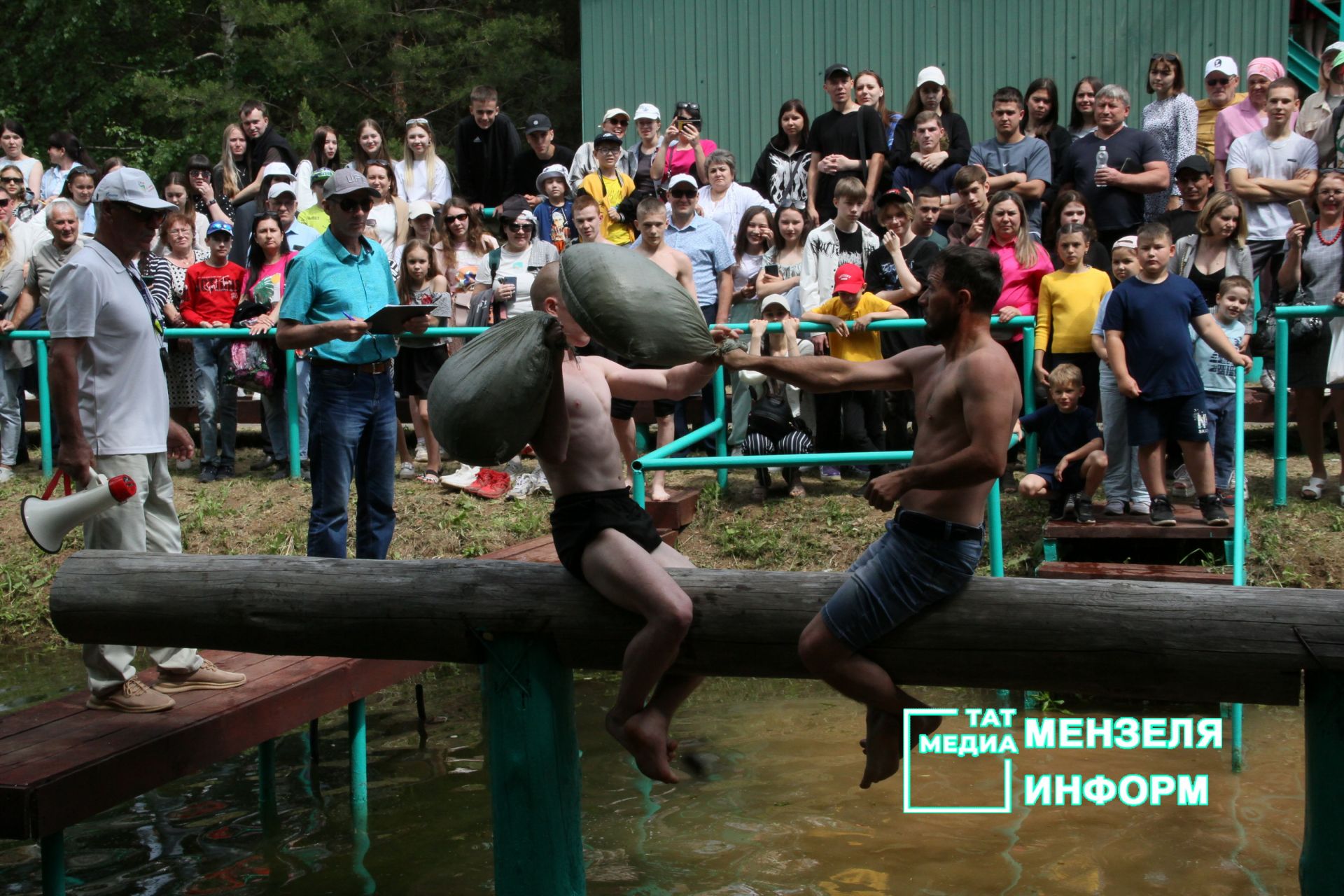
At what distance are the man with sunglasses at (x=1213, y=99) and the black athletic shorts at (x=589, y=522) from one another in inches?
280

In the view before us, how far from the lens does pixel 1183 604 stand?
12.3 ft

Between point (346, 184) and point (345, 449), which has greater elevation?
point (346, 184)

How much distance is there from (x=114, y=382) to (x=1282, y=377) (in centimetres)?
623

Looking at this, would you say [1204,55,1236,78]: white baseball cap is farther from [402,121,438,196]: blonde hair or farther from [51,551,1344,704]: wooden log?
[51,551,1344,704]: wooden log

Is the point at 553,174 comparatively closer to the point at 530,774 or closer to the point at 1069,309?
the point at 1069,309

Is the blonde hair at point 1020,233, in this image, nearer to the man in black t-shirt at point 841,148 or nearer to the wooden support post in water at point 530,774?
the man in black t-shirt at point 841,148

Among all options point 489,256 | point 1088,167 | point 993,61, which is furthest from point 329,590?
point 993,61

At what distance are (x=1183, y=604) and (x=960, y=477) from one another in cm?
72

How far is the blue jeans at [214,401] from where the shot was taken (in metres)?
9.57

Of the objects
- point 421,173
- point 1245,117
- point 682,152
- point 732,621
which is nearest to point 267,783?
point 732,621

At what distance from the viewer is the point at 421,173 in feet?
36.7

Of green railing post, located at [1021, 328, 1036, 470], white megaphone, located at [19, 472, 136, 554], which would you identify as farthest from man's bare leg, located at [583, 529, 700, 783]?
green railing post, located at [1021, 328, 1036, 470]

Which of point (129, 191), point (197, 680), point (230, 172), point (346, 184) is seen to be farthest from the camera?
point (230, 172)

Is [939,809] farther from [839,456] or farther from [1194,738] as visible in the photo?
[839,456]
